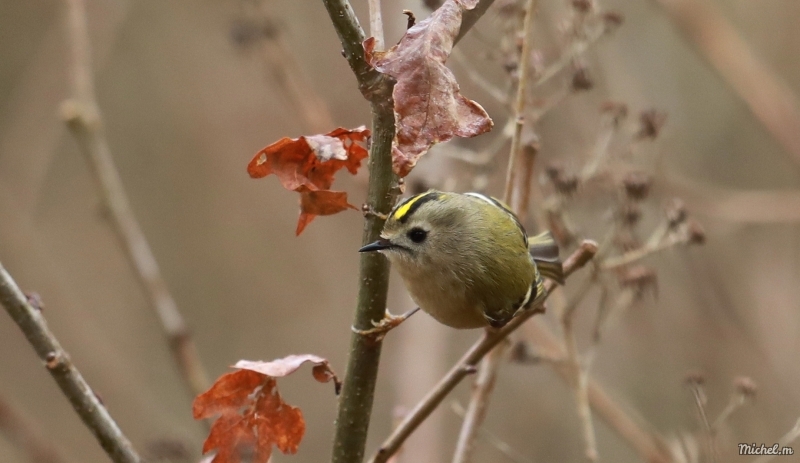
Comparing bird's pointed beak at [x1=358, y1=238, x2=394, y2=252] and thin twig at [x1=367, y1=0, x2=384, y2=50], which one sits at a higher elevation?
thin twig at [x1=367, y1=0, x2=384, y2=50]

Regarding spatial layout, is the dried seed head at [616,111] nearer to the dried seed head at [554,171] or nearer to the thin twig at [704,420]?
the dried seed head at [554,171]

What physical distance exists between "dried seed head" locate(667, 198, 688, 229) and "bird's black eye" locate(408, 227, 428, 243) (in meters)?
0.45

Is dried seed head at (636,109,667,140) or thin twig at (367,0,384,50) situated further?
dried seed head at (636,109,667,140)

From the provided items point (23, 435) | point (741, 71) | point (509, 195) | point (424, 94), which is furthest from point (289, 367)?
point (741, 71)

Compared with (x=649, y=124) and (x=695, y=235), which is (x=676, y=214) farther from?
(x=649, y=124)

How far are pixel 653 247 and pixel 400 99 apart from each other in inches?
31.0

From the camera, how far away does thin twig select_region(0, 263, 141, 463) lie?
818 mm

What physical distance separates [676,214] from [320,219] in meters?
2.67

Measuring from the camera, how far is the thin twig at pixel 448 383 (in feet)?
3.00

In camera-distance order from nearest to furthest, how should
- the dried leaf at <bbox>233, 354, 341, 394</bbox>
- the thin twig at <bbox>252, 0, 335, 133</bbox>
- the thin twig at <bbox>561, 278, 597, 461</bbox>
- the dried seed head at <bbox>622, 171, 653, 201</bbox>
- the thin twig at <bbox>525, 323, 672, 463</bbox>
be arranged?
the dried leaf at <bbox>233, 354, 341, 394</bbox>, the thin twig at <bbox>561, 278, 597, 461</bbox>, the dried seed head at <bbox>622, 171, 653, 201</bbox>, the thin twig at <bbox>525, 323, 672, 463</bbox>, the thin twig at <bbox>252, 0, 335, 133</bbox>

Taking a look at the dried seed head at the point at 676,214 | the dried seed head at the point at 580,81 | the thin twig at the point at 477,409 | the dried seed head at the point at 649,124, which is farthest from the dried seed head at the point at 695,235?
the thin twig at the point at 477,409

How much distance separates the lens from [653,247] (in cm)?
137

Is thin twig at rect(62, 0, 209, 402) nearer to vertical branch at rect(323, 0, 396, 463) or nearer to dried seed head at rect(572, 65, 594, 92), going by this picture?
vertical branch at rect(323, 0, 396, 463)

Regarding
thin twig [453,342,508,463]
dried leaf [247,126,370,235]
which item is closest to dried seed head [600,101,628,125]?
thin twig [453,342,508,463]
